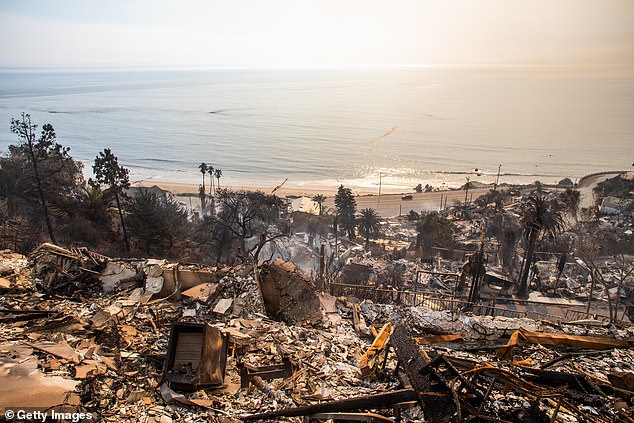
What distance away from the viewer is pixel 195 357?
5.09m

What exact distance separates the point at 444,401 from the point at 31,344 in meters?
5.16

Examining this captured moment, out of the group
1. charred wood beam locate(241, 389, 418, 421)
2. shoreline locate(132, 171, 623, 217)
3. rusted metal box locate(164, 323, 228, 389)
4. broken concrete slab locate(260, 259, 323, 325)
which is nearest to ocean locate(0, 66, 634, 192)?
shoreline locate(132, 171, 623, 217)

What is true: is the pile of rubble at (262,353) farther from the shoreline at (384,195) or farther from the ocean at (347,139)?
the ocean at (347,139)

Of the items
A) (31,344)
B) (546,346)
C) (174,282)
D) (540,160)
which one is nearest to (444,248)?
(546,346)

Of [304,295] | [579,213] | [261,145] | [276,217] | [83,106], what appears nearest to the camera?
[304,295]

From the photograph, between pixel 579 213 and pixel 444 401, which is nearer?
pixel 444 401

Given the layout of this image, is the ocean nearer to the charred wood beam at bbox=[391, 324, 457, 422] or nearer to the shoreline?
the shoreline

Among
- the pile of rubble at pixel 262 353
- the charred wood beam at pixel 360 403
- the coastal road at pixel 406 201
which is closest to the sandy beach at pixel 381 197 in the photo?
the coastal road at pixel 406 201

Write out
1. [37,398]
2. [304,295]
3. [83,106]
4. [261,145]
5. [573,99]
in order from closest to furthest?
[37,398] → [304,295] → [261,145] → [83,106] → [573,99]

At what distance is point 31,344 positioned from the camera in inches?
193

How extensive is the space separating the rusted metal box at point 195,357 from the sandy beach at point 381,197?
78.2 ft

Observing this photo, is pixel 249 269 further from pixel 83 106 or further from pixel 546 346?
pixel 83 106

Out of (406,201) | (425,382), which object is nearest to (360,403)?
(425,382)

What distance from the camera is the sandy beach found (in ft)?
98.7
